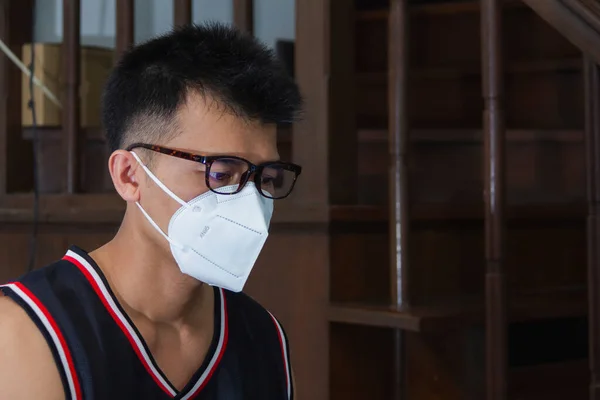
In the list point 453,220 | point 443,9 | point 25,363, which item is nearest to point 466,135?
point 443,9

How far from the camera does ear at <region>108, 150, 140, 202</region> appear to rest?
1.20 metres

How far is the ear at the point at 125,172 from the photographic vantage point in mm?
1201

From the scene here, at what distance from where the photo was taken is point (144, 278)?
1.19 m

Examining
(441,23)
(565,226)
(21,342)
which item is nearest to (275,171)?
(21,342)

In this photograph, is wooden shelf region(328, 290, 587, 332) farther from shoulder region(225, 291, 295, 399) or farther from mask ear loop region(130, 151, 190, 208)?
mask ear loop region(130, 151, 190, 208)

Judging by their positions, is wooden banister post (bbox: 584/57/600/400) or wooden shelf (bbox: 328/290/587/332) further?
wooden shelf (bbox: 328/290/587/332)

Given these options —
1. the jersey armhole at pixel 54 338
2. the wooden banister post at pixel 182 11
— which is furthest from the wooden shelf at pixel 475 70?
the jersey armhole at pixel 54 338

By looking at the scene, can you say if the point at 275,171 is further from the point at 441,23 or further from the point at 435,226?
the point at 441,23

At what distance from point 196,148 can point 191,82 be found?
0.29 ft

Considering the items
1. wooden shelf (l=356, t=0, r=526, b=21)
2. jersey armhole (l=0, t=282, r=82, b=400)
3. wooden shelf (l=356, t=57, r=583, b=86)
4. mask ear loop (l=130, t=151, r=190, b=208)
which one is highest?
wooden shelf (l=356, t=0, r=526, b=21)

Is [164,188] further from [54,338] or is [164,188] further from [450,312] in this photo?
[450,312]

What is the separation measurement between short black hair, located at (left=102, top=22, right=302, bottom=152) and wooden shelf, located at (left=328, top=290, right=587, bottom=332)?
0.55m

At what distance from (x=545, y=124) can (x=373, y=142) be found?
59 cm

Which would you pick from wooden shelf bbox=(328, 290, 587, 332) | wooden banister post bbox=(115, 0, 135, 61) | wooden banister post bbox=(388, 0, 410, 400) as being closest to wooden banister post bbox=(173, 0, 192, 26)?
wooden banister post bbox=(115, 0, 135, 61)
